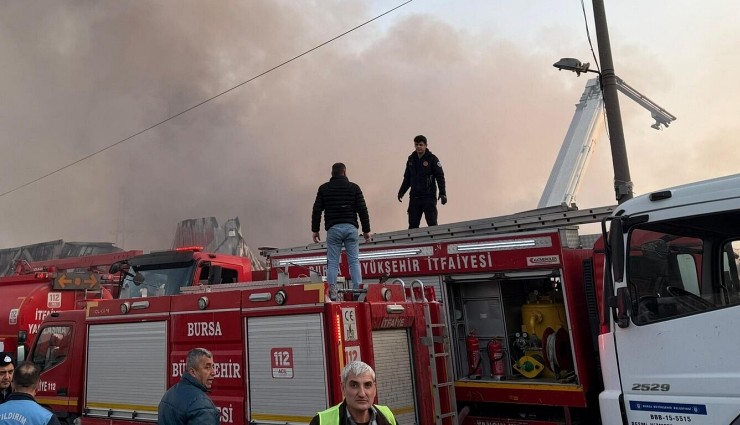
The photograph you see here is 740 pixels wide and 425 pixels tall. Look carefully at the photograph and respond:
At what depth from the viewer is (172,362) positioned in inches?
251

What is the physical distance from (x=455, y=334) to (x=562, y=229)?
1669mm

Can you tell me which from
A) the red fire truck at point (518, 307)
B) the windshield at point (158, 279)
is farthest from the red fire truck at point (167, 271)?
the red fire truck at point (518, 307)

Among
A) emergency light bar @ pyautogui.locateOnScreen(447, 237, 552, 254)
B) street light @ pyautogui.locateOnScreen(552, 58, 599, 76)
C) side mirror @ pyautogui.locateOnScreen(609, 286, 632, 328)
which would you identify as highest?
street light @ pyautogui.locateOnScreen(552, 58, 599, 76)

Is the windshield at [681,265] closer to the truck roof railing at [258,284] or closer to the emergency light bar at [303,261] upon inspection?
the truck roof railing at [258,284]

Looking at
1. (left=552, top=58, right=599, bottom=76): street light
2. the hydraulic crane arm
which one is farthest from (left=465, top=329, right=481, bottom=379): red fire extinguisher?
the hydraulic crane arm

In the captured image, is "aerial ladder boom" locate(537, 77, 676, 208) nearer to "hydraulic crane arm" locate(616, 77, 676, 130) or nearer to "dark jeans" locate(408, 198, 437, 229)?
"hydraulic crane arm" locate(616, 77, 676, 130)

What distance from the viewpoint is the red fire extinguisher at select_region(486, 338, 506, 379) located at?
6527mm

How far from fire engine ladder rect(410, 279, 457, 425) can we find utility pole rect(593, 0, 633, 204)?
274 centimetres

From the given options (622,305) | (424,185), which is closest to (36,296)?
(424,185)

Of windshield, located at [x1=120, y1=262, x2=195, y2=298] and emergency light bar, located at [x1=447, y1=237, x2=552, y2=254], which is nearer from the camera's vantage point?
emergency light bar, located at [x1=447, y1=237, x2=552, y2=254]

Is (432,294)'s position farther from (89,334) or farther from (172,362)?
(89,334)

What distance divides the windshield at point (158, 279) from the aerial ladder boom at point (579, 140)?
7856 millimetres

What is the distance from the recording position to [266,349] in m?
5.73

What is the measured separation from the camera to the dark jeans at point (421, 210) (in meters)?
9.27
